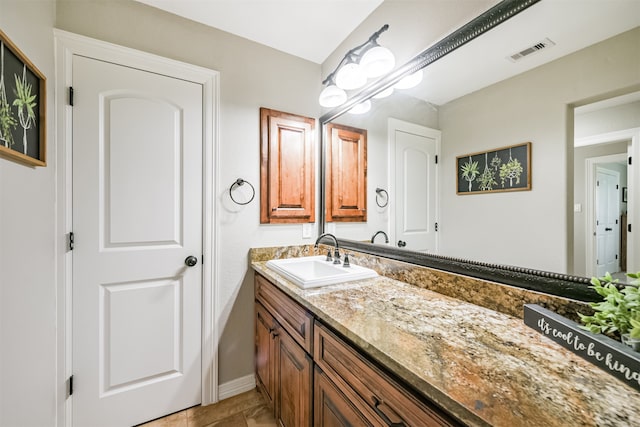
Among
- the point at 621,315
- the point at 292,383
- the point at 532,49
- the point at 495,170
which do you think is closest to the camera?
the point at 621,315

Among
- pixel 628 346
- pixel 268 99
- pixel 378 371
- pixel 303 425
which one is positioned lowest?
pixel 303 425

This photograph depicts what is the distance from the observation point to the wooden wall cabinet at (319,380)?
64cm

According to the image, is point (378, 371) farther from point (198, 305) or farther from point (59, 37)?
point (59, 37)

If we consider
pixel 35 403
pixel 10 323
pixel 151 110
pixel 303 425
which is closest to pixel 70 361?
pixel 35 403

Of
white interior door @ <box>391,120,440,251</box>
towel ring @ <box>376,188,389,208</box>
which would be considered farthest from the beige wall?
towel ring @ <box>376,188,389,208</box>

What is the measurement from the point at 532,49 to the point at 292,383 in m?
1.59

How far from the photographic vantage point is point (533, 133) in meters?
0.88

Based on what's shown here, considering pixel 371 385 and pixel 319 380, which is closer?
pixel 371 385

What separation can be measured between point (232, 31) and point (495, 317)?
2168mm

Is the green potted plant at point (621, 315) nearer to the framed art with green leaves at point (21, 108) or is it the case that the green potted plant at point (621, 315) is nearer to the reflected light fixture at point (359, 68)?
the reflected light fixture at point (359, 68)

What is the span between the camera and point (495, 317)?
887 millimetres

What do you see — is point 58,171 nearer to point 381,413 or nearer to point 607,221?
point 381,413

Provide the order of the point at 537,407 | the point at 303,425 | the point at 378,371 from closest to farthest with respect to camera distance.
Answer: the point at 537,407, the point at 378,371, the point at 303,425

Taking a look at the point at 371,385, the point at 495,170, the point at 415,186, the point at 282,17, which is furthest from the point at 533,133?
the point at 282,17
